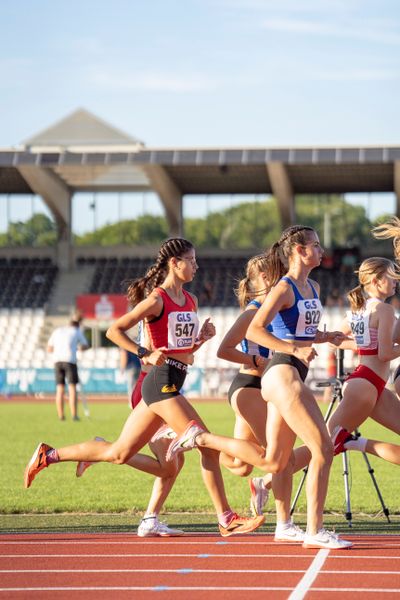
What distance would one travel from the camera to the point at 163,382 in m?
8.68

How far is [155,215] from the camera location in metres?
54.7

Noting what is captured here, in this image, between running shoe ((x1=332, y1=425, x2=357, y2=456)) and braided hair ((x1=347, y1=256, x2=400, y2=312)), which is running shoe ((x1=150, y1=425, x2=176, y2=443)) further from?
braided hair ((x1=347, y1=256, x2=400, y2=312))

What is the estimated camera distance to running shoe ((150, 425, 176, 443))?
9000 mm

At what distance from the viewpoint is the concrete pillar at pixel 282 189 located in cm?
4722

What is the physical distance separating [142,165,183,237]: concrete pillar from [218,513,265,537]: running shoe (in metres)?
39.3

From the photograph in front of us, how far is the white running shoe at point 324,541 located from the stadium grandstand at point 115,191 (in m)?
32.8

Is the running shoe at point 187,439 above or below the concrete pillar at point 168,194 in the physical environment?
below

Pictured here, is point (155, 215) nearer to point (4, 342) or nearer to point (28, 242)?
point (28, 242)

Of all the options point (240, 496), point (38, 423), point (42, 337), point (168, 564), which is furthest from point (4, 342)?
point (168, 564)

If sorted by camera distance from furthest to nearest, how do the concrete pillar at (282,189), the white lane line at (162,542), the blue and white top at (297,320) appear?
the concrete pillar at (282,189), the white lane line at (162,542), the blue and white top at (297,320)

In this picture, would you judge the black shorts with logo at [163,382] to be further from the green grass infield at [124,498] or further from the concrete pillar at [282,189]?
the concrete pillar at [282,189]

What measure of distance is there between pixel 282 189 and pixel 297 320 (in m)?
41.2

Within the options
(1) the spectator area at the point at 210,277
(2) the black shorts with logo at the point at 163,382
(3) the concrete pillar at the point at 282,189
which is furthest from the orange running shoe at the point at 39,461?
(1) the spectator area at the point at 210,277

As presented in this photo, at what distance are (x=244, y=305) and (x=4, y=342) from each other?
3843 centimetres
